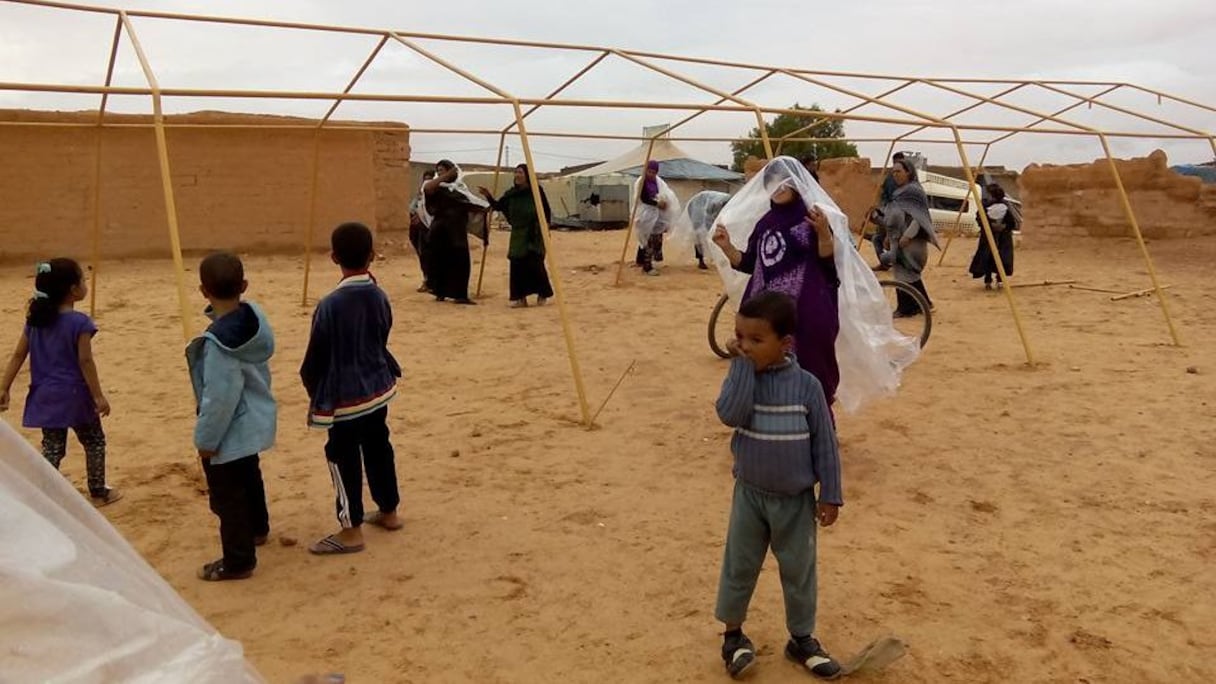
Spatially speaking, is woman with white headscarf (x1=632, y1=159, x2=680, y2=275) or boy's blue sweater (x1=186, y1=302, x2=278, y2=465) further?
woman with white headscarf (x1=632, y1=159, x2=680, y2=275)

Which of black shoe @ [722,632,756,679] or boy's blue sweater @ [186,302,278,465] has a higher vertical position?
boy's blue sweater @ [186,302,278,465]

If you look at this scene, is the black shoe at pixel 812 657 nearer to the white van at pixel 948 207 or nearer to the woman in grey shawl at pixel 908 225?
the woman in grey shawl at pixel 908 225

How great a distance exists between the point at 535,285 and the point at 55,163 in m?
7.09

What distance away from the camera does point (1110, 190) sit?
14.1 m

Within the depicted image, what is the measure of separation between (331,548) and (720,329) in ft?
17.0

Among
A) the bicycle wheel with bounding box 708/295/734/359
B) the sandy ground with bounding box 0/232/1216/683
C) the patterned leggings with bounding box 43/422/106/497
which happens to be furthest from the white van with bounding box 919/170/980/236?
the patterned leggings with bounding box 43/422/106/497

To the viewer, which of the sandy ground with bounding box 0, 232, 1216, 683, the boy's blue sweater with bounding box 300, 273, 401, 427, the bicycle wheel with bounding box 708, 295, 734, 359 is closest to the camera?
the sandy ground with bounding box 0, 232, 1216, 683

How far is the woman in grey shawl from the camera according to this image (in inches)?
318

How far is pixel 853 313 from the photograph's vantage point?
14.8 ft

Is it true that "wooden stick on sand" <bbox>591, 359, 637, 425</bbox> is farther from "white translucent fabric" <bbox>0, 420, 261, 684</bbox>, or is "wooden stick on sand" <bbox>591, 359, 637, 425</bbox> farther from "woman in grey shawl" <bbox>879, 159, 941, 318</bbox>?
"white translucent fabric" <bbox>0, 420, 261, 684</bbox>

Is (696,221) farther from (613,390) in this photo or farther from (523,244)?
(613,390)

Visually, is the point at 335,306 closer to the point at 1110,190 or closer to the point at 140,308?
the point at 140,308

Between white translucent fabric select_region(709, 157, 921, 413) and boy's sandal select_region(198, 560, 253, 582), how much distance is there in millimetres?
2645

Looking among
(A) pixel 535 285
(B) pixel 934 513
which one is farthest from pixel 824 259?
(A) pixel 535 285
